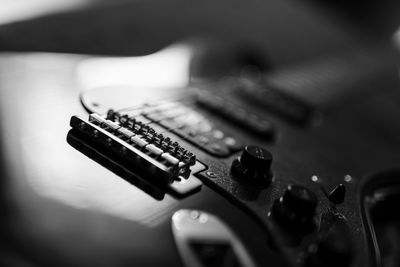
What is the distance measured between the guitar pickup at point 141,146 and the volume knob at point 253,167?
57mm

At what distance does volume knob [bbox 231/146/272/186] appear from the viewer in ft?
1.87

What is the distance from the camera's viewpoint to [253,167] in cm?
57

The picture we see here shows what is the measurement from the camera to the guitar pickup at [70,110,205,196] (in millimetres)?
503

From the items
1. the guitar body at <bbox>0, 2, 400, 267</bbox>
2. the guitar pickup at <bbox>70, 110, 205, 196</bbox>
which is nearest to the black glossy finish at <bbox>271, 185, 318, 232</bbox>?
the guitar body at <bbox>0, 2, 400, 267</bbox>

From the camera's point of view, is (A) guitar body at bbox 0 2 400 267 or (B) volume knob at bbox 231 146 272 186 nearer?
(A) guitar body at bbox 0 2 400 267

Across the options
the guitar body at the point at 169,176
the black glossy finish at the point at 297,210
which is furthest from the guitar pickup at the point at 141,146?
the black glossy finish at the point at 297,210

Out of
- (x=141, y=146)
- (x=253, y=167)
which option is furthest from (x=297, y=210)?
(x=141, y=146)

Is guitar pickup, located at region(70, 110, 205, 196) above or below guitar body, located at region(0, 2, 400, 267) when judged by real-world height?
above

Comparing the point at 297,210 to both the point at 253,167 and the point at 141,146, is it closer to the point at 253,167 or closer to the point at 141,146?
the point at 253,167

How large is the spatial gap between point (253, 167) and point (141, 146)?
167 mm

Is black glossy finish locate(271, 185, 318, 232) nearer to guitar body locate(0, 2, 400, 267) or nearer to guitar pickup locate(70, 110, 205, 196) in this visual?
guitar body locate(0, 2, 400, 267)

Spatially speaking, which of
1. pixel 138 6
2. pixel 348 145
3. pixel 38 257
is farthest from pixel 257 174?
pixel 138 6

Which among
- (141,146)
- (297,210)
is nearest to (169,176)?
(141,146)

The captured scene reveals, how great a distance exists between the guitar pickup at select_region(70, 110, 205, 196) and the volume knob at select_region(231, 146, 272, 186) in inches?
2.3
